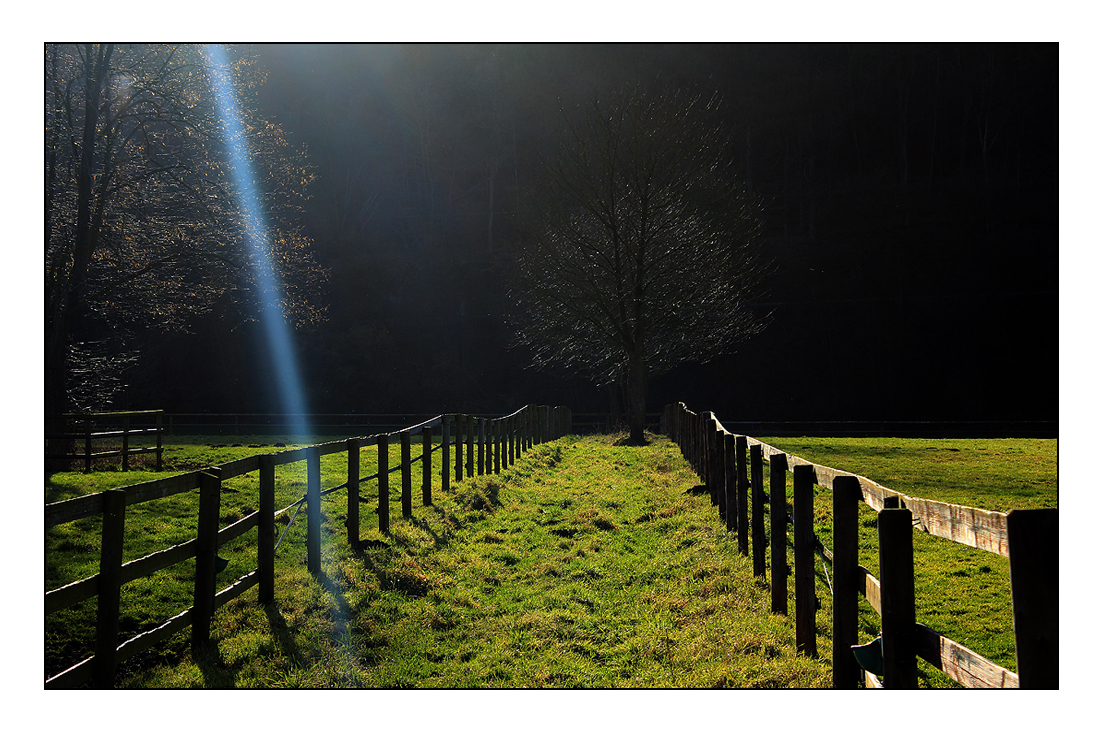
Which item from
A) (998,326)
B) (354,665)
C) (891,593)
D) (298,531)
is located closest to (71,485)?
(298,531)

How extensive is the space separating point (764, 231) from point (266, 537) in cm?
5295

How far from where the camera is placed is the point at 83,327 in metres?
40.6

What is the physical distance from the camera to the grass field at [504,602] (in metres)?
4.45

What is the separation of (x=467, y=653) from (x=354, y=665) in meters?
0.70

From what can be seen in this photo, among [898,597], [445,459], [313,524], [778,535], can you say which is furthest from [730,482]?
[445,459]

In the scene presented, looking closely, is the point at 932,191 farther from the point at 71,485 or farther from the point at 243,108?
the point at 71,485

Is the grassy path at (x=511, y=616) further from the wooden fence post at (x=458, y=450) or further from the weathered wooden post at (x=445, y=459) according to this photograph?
the wooden fence post at (x=458, y=450)

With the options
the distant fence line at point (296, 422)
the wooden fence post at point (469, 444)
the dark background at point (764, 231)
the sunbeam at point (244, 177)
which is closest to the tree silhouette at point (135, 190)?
the sunbeam at point (244, 177)

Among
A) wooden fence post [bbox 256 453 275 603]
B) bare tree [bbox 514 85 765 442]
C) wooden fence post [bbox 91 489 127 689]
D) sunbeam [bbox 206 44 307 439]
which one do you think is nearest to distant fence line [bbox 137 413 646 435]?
bare tree [bbox 514 85 765 442]

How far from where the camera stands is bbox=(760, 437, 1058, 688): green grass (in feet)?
17.2

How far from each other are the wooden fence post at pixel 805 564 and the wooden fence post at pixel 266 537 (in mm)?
3774

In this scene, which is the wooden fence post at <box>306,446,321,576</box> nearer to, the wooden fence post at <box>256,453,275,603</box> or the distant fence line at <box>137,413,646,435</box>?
the wooden fence post at <box>256,453,275,603</box>

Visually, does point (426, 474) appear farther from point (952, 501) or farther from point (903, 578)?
point (903, 578)

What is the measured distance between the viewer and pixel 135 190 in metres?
17.6
